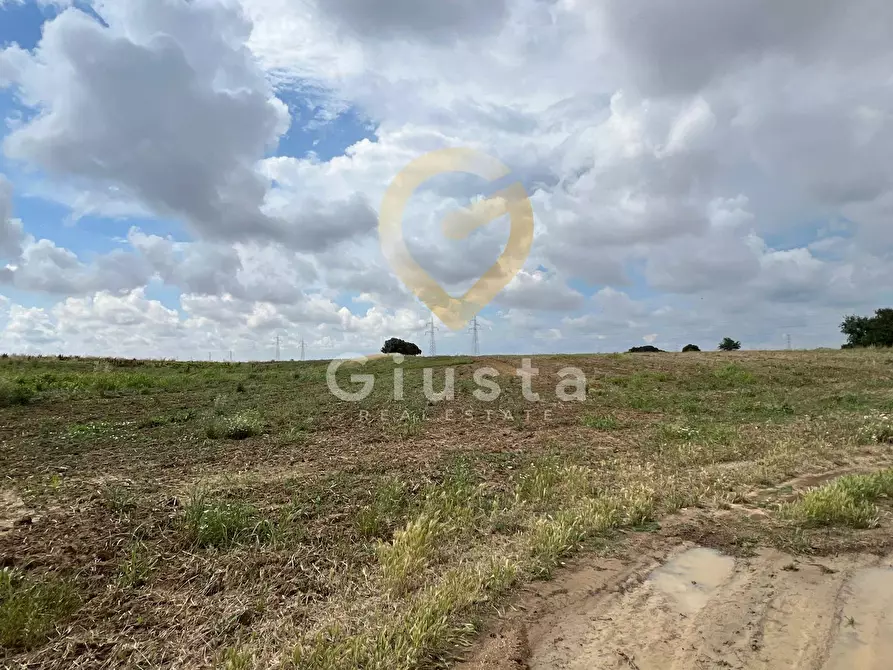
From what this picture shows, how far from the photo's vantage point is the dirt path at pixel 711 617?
12.1 ft

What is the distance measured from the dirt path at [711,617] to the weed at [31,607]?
2951 mm

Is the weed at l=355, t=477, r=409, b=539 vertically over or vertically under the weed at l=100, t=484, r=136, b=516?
under

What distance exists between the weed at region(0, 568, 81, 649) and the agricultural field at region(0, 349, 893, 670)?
0.01 metres

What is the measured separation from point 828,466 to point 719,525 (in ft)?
13.2

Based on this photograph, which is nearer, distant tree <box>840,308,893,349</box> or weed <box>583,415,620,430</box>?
weed <box>583,415,620,430</box>

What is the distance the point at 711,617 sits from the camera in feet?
13.7

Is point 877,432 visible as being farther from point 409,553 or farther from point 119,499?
point 119,499

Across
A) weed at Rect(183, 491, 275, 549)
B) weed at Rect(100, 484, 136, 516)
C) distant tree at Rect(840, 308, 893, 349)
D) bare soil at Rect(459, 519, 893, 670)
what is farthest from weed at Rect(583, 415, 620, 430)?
distant tree at Rect(840, 308, 893, 349)

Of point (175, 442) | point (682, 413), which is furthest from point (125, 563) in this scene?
point (682, 413)

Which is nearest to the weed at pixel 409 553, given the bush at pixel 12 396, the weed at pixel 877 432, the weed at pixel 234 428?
the weed at pixel 234 428

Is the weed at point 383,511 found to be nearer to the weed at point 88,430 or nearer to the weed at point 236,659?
the weed at point 236,659

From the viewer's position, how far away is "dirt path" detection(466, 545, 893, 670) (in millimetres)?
3674

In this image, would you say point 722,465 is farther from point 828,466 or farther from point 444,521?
point 444,521

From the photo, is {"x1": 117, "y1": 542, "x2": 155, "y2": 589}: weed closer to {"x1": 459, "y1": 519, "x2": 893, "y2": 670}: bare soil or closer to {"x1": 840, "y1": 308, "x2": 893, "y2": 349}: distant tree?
{"x1": 459, "y1": 519, "x2": 893, "y2": 670}: bare soil
